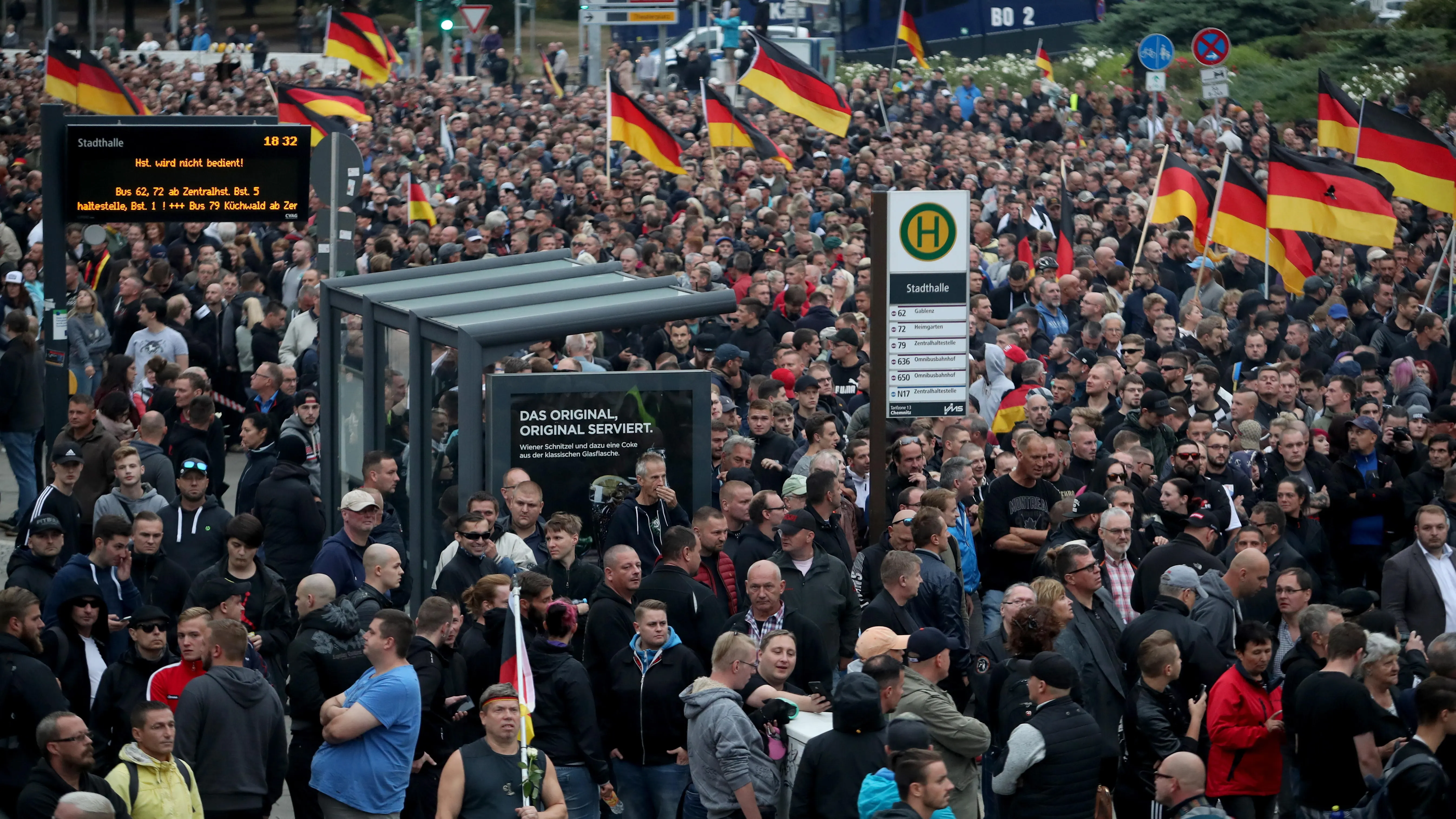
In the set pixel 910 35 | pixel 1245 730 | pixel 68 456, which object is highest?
pixel 910 35

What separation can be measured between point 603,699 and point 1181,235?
14.7m

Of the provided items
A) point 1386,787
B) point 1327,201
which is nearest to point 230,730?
point 1386,787

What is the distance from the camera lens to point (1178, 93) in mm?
41344

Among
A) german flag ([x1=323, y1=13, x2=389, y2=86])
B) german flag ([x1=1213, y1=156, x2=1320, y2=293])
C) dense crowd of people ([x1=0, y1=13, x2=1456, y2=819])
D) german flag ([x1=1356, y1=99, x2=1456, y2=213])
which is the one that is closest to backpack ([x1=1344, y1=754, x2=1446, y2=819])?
dense crowd of people ([x1=0, y1=13, x2=1456, y2=819])

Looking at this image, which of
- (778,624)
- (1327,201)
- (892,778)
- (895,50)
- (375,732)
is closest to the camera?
(892,778)

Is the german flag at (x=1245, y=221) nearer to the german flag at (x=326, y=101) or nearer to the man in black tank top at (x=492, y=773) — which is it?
the german flag at (x=326, y=101)

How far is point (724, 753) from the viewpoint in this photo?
7.91 meters

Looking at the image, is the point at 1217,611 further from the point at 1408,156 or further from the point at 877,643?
the point at 1408,156

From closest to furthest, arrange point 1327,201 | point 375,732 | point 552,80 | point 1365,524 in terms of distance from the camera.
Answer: point 375,732
point 1365,524
point 1327,201
point 552,80

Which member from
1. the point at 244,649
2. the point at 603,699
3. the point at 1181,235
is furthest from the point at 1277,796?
the point at 1181,235

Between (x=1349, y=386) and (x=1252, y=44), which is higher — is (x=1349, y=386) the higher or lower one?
the lower one

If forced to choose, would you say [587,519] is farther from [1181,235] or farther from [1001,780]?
[1181,235]

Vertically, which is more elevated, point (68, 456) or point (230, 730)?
point (68, 456)

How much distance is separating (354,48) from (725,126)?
289 inches
